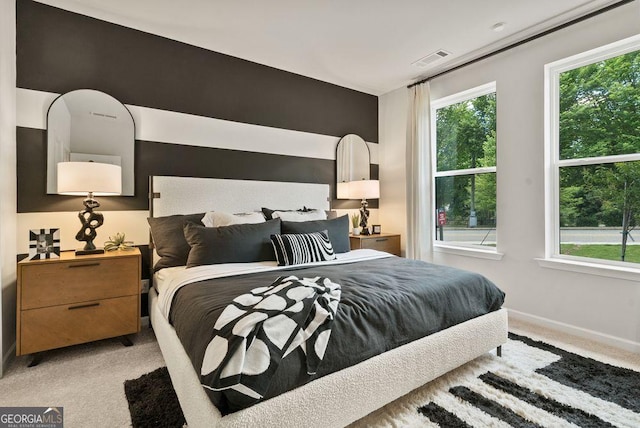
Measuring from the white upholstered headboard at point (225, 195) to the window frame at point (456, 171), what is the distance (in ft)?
4.50

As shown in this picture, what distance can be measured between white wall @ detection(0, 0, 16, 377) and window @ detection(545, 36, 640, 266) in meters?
4.22

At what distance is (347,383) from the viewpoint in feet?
4.52

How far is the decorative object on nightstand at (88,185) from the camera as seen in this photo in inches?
87.5

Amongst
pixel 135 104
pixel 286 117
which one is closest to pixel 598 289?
pixel 286 117

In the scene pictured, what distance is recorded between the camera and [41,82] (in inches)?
95.6

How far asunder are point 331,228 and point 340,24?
1801mm

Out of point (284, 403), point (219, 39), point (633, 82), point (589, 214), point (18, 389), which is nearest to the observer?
point (284, 403)

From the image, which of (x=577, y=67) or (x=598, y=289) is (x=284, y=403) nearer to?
(x=598, y=289)

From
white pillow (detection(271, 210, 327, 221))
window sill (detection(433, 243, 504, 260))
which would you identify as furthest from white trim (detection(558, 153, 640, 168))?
white pillow (detection(271, 210, 327, 221))

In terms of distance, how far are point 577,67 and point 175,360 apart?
3734 millimetres

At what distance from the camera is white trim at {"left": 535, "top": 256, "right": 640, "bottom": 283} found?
2.34 meters

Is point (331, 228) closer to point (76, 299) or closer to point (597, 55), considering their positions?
point (76, 299)

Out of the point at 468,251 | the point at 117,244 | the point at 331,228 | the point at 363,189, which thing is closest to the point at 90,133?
the point at 117,244

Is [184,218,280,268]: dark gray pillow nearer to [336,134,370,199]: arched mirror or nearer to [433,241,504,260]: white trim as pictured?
[336,134,370,199]: arched mirror
